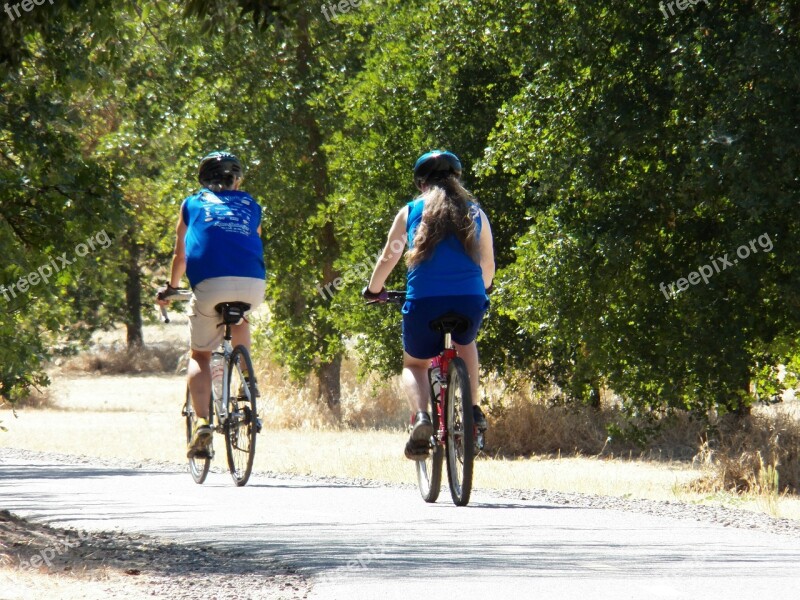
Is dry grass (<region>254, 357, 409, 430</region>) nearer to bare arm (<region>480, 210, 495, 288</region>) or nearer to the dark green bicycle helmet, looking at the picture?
the dark green bicycle helmet

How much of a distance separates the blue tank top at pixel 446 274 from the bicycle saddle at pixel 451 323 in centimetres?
14

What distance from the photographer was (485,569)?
6.12 m

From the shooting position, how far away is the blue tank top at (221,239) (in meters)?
9.23

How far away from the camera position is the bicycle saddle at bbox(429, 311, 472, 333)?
8164 mm

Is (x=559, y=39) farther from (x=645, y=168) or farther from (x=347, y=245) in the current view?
(x=347, y=245)

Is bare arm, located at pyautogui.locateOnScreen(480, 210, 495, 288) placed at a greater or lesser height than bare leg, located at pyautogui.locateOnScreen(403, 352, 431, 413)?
greater

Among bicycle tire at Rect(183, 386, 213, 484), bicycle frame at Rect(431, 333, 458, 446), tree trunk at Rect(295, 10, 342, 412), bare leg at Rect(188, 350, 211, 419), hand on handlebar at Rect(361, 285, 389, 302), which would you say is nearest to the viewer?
bicycle frame at Rect(431, 333, 458, 446)

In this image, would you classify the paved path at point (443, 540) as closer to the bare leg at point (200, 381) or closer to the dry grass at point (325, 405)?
the bare leg at point (200, 381)

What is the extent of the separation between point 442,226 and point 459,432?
4.17 feet

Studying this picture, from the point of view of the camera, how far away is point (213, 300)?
933 centimetres

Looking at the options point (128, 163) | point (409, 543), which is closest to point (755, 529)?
point (409, 543)

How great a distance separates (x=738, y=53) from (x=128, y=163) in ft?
43.3

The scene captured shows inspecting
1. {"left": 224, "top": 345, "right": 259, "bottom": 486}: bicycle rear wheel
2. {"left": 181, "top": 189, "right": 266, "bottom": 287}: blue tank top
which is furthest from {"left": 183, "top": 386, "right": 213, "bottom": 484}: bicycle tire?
{"left": 181, "top": 189, "right": 266, "bottom": 287}: blue tank top

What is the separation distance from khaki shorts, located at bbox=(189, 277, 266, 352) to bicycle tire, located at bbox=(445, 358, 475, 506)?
1837mm
